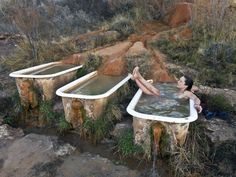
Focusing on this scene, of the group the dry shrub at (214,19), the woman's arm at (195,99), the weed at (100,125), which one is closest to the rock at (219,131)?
the woman's arm at (195,99)

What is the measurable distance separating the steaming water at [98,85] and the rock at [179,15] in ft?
9.26

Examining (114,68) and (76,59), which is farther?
(76,59)

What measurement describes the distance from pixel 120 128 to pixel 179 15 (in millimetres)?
4522

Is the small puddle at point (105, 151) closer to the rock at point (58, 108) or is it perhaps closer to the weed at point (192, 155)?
the weed at point (192, 155)

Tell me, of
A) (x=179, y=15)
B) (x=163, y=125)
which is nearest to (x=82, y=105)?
(x=163, y=125)

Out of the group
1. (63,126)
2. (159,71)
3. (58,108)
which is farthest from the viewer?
(159,71)

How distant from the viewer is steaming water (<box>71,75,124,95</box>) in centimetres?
526

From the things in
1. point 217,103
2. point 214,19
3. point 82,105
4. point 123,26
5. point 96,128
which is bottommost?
point 96,128

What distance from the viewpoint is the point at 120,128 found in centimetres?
473

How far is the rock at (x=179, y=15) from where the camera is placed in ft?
26.1

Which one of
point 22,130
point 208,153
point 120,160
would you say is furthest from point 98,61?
point 208,153

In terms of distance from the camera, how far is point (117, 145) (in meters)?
4.55

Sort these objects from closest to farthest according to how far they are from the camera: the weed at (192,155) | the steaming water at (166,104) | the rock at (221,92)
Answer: the weed at (192,155) < the steaming water at (166,104) < the rock at (221,92)

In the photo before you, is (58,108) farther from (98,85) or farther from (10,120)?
(10,120)
